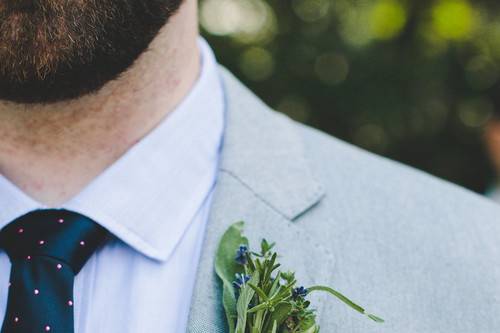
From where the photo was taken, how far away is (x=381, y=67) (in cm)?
457

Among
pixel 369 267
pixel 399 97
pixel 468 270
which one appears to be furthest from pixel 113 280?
pixel 399 97

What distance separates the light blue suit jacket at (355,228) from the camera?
1574mm

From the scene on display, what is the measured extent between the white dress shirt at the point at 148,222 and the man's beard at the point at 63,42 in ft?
0.74

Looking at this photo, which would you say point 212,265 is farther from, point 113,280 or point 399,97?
point 399,97

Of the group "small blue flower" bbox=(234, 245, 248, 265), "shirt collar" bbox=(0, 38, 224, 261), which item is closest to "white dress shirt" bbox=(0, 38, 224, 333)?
"shirt collar" bbox=(0, 38, 224, 261)

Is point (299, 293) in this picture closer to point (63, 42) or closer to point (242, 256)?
point (242, 256)

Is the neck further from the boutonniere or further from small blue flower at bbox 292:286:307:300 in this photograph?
small blue flower at bbox 292:286:307:300

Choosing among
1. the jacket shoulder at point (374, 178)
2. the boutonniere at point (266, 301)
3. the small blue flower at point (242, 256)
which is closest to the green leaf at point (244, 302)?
the boutonniere at point (266, 301)

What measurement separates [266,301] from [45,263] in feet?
1.65

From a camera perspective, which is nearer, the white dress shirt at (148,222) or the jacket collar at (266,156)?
the white dress shirt at (148,222)

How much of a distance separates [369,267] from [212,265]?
348 mm

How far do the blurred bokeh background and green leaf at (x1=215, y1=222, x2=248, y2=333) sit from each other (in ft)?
10.1

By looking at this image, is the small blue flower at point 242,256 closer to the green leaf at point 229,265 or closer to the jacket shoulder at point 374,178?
the green leaf at point 229,265

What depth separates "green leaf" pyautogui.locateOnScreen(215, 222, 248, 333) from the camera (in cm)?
149
